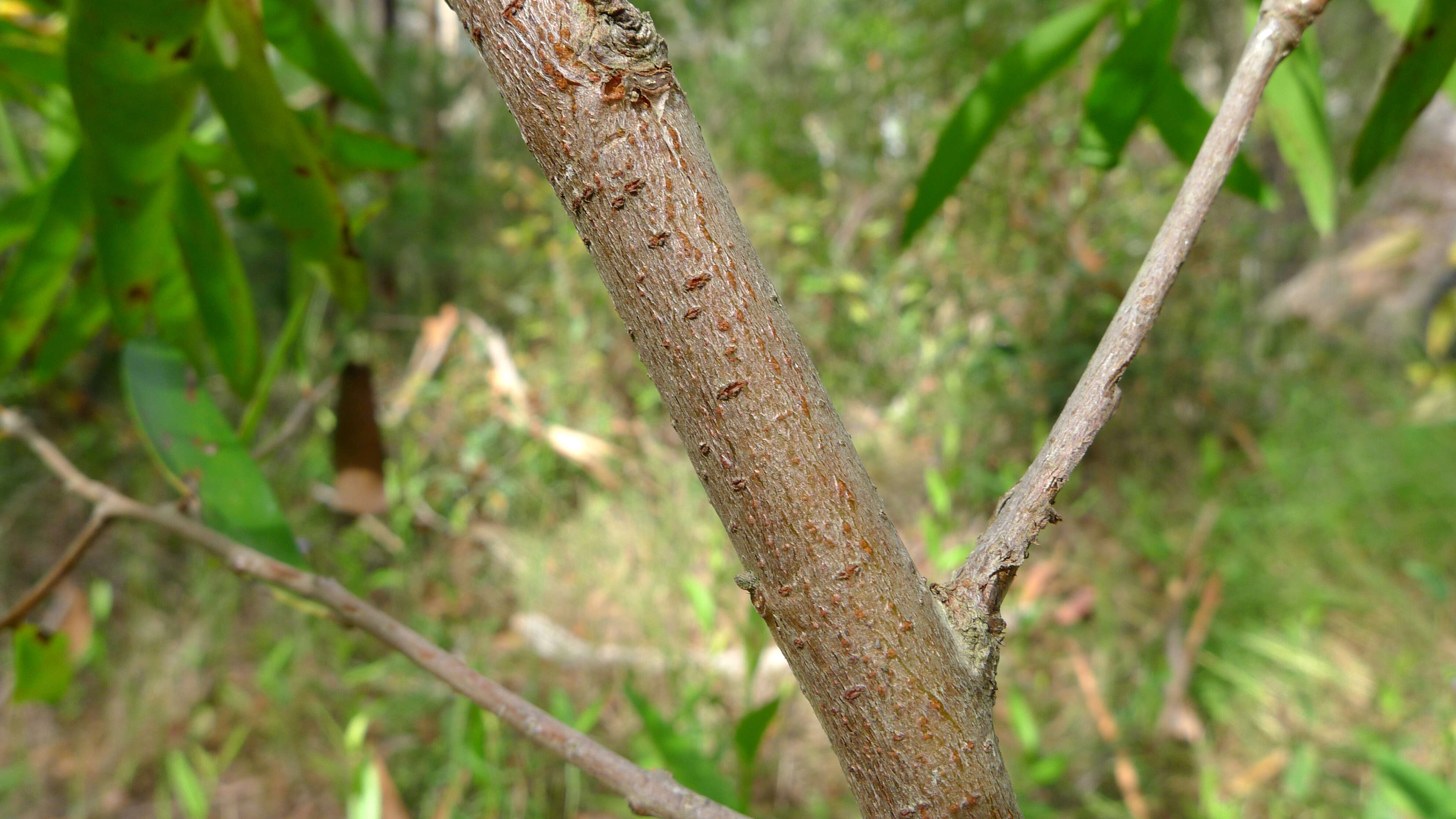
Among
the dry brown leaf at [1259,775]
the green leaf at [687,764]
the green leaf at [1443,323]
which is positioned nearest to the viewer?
the green leaf at [687,764]

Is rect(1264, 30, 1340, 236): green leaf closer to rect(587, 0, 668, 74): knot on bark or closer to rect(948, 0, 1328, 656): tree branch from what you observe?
rect(948, 0, 1328, 656): tree branch

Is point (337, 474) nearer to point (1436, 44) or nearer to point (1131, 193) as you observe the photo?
point (1436, 44)

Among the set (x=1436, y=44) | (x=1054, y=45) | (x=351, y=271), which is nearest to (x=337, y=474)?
(x=351, y=271)

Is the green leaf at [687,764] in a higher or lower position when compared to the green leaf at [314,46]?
lower

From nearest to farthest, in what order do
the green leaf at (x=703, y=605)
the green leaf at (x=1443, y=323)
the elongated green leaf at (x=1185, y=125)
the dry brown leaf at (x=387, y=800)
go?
the elongated green leaf at (x=1185, y=125)
the dry brown leaf at (x=387, y=800)
the green leaf at (x=703, y=605)
the green leaf at (x=1443, y=323)

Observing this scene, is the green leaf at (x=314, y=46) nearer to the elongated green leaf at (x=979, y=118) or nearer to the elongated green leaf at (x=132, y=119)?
the elongated green leaf at (x=132, y=119)

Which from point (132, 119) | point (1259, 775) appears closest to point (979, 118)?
point (132, 119)

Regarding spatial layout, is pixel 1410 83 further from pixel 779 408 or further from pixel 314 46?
pixel 314 46

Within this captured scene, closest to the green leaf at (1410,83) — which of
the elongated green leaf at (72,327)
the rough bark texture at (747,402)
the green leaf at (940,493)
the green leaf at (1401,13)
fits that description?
the green leaf at (1401,13)

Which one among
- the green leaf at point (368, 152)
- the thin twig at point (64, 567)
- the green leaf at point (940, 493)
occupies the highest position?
the green leaf at point (368, 152)
